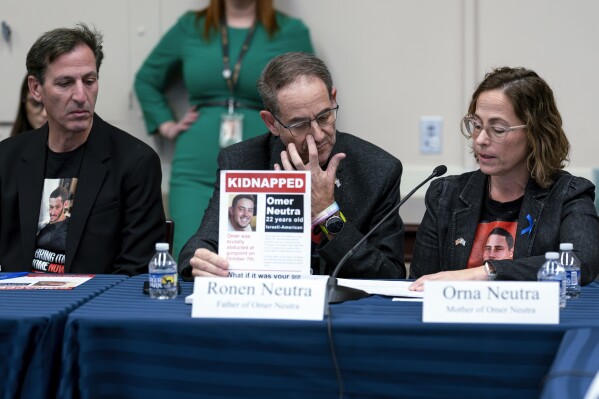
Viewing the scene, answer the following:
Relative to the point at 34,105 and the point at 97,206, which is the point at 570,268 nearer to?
the point at 97,206

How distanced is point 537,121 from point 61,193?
63.4 inches

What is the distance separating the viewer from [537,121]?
283 cm

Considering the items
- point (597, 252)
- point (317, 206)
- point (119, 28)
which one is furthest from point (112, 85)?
point (597, 252)

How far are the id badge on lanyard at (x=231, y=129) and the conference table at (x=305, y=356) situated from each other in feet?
8.45

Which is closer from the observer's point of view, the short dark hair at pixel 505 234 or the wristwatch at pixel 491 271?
the wristwatch at pixel 491 271

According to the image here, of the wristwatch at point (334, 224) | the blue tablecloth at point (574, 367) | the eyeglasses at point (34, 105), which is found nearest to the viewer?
the blue tablecloth at point (574, 367)

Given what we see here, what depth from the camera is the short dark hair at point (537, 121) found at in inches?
110

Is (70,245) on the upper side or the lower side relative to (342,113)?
lower

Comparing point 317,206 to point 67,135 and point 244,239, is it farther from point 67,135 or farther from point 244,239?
point 67,135

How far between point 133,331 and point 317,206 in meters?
0.81

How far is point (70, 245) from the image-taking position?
10.0 feet

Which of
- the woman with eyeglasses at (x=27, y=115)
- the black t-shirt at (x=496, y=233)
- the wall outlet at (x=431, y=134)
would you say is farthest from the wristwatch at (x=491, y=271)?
the woman with eyeglasses at (x=27, y=115)

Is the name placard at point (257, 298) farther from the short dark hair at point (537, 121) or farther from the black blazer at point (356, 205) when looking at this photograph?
the short dark hair at point (537, 121)

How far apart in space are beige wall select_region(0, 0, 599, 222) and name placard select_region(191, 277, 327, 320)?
3.02m
